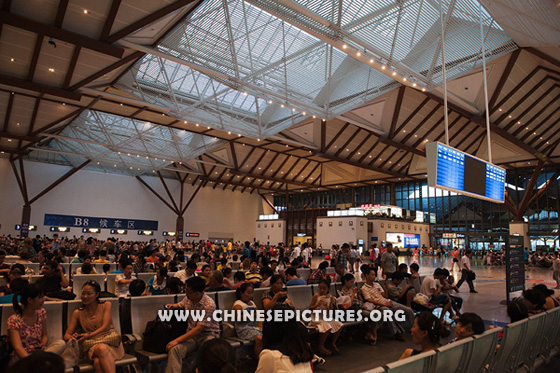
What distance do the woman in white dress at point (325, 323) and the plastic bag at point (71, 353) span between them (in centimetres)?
316

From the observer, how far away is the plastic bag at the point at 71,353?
11.6 feet

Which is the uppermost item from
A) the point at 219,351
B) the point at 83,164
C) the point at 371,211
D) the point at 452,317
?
the point at 83,164

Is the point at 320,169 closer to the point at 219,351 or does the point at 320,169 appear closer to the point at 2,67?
the point at 2,67

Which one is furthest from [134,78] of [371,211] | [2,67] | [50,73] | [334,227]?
[371,211]

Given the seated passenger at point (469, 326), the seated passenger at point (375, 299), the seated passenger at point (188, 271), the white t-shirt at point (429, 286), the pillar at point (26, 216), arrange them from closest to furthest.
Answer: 1. the seated passenger at point (469, 326)
2. the seated passenger at point (375, 299)
3. the seated passenger at point (188, 271)
4. the white t-shirt at point (429, 286)
5. the pillar at point (26, 216)

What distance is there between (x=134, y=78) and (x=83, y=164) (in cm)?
2117

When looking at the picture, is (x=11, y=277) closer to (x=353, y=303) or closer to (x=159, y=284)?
(x=159, y=284)

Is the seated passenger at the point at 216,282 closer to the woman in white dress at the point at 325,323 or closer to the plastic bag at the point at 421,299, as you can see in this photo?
the woman in white dress at the point at 325,323

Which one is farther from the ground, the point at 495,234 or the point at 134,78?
the point at 134,78

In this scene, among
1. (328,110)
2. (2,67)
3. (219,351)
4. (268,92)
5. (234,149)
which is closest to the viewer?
(219,351)

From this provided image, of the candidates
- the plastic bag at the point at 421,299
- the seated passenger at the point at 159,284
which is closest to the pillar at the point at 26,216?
the seated passenger at the point at 159,284

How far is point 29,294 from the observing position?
11.7ft

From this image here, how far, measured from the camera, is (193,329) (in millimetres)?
4250

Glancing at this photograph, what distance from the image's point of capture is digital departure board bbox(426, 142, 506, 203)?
7293 mm
